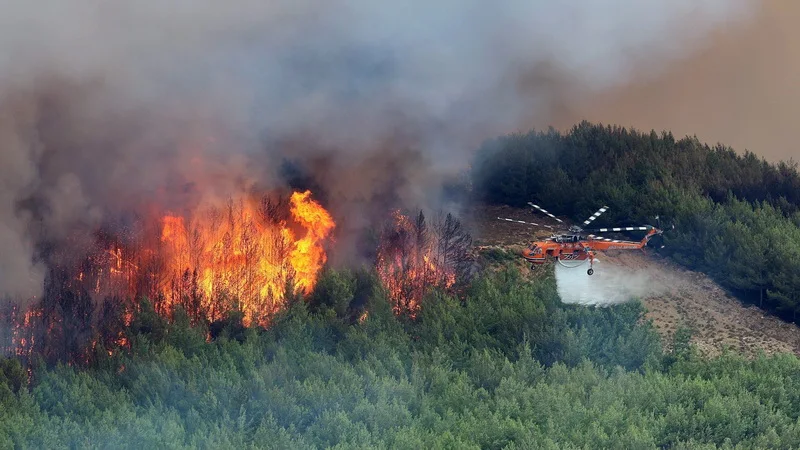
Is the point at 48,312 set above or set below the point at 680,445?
above

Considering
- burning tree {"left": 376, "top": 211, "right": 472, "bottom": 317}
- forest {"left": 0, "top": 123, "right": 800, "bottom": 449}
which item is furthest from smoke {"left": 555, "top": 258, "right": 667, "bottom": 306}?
burning tree {"left": 376, "top": 211, "right": 472, "bottom": 317}

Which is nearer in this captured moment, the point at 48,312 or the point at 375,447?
the point at 375,447

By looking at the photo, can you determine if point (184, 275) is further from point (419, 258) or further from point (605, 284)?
point (605, 284)

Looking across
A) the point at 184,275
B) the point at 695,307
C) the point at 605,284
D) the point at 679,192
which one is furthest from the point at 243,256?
the point at 679,192

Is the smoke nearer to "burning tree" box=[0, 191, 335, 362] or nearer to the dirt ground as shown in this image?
the dirt ground

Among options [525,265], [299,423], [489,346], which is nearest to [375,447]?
[299,423]

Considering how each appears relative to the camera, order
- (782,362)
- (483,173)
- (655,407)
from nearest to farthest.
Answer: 1. (655,407)
2. (782,362)
3. (483,173)

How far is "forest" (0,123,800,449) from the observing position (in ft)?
166

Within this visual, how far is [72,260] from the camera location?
212 feet

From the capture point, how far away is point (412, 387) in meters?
54.2

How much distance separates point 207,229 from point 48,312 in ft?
32.2

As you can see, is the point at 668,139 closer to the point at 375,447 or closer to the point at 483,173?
the point at 483,173

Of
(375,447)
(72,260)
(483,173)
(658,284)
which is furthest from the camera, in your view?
(483,173)

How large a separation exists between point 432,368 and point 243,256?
1513cm
